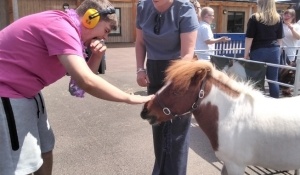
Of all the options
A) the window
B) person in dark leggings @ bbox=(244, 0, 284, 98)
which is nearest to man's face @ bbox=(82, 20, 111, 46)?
person in dark leggings @ bbox=(244, 0, 284, 98)

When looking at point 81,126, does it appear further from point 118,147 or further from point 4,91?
point 4,91

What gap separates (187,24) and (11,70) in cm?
133

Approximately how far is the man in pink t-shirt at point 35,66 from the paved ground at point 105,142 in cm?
180

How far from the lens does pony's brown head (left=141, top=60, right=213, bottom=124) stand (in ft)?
6.76

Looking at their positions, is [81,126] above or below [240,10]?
below

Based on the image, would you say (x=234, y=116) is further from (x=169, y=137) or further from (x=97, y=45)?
(x=97, y=45)

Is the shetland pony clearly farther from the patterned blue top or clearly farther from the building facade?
the building facade

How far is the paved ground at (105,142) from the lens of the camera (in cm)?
359

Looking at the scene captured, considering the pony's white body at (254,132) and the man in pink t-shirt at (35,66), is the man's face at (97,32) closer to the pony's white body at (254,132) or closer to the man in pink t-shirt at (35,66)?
the man in pink t-shirt at (35,66)

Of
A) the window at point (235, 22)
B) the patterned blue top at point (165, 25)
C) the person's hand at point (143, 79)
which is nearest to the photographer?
the patterned blue top at point (165, 25)

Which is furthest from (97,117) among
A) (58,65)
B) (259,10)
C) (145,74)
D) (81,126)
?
(58,65)

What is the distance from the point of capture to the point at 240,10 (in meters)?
21.9

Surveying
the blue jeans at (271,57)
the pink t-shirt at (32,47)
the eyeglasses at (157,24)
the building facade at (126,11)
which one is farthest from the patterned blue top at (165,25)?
the building facade at (126,11)

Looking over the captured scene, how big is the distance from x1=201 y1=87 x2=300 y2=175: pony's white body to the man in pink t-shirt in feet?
2.40
